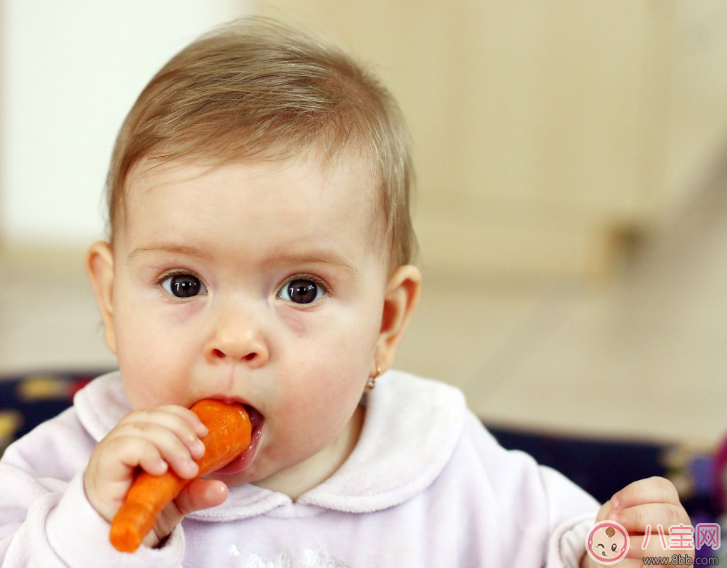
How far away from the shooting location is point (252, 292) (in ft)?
2.46

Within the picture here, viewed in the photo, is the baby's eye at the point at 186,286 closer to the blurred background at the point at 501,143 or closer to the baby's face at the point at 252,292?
the baby's face at the point at 252,292

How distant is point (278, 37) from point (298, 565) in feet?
1.67

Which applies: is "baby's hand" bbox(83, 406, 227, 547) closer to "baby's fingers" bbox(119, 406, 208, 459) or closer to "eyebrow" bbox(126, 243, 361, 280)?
"baby's fingers" bbox(119, 406, 208, 459)

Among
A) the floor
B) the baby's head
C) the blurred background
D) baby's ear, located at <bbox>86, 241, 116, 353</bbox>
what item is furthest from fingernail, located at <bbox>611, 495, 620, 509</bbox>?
the blurred background

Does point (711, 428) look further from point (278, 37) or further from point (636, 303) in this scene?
point (278, 37)

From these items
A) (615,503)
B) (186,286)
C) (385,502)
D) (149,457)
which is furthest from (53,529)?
(615,503)

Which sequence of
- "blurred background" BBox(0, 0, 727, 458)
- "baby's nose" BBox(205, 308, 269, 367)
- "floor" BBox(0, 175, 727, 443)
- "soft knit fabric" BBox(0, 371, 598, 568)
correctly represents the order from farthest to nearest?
"blurred background" BBox(0, 0, 727, 458) < "floor" BBox(0, 175, 727, 443) < "soft knit fabric" BBox(0, 371, 598, 568) < "baby's nose" BBox(205, 308, 269, 367)

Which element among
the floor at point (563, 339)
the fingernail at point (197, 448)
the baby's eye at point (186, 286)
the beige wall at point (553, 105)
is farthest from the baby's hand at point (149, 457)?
the beige wall at point (553, 105)

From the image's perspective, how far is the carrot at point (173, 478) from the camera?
1.94ft

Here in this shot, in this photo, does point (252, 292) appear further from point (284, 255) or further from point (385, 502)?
point (385, 502)

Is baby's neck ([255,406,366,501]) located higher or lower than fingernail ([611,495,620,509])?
lower

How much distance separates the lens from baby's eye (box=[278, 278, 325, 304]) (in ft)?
2.53

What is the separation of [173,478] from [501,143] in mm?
2308

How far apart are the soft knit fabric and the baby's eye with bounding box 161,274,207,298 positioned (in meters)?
0.18
